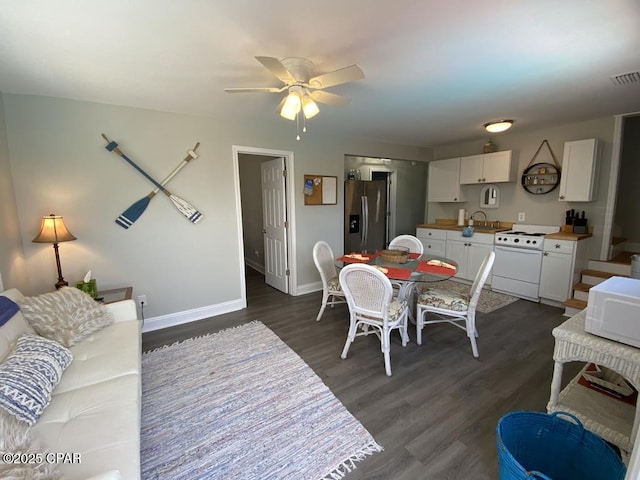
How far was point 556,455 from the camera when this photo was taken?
137 centimetres

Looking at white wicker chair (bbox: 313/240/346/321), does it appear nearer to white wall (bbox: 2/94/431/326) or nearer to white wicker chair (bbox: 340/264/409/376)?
white wicker chair (bbox: 340/264/409/376)

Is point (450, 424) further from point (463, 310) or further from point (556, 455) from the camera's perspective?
point (463, 310)

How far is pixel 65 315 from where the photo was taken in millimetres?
1902

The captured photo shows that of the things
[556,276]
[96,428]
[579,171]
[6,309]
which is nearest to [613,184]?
[579,171]

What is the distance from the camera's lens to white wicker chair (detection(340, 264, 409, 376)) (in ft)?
6.99

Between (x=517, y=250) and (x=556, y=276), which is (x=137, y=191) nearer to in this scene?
(x=517, y=250)

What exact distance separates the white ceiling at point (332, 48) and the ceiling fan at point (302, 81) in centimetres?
9

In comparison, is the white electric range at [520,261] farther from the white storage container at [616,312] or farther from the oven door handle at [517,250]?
the white storage container at [616,312]

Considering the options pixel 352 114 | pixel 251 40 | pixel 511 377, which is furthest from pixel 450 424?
pixel 352 114

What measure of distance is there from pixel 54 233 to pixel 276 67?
233cm

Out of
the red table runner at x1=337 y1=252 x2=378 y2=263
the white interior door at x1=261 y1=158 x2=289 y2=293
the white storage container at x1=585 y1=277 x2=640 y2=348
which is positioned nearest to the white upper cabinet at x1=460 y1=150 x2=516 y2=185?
the red table runner at x1=337 y1=252 x2=378 y2=263

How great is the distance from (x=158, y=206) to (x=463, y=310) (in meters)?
3.27

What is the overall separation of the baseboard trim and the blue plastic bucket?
3029 millimetres

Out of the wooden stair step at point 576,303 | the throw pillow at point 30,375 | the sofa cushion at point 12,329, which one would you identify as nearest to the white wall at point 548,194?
the wooden stair step at point 576,303
